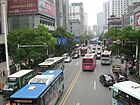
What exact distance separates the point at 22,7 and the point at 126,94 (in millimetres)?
54902

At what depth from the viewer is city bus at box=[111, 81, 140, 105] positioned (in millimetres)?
13816

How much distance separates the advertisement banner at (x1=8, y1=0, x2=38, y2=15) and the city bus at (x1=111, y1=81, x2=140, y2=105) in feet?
169

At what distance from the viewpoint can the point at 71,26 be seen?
15638 centimetres

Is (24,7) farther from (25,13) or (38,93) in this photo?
(38,93)

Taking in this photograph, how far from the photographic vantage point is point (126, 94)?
14.9m

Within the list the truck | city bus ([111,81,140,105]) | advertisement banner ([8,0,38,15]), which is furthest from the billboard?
city bus ([111,81,140,105])

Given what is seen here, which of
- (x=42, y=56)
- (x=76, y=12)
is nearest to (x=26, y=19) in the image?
(x=42, y=56)

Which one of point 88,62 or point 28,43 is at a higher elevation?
point 28,43

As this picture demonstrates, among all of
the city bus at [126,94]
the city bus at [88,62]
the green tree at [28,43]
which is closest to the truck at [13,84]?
the city bus at [126,94]

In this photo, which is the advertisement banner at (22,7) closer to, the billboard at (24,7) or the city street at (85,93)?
the billboard at (24,7)

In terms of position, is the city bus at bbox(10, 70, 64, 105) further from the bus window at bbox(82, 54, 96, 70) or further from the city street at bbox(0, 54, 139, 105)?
the bus window at bbox(82, 54, 96, 70)

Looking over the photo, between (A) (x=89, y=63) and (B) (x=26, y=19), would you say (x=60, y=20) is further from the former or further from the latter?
(A) (x=89, y=63)

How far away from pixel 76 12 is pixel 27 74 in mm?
171502

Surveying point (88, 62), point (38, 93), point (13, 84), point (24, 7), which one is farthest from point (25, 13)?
point (38, 93)
